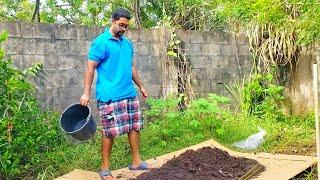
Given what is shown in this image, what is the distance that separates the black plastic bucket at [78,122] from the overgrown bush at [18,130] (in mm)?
259

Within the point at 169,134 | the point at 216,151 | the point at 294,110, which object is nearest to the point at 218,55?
the point at 294,110

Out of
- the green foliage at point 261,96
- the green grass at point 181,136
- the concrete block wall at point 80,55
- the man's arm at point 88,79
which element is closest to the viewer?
the man's arm at point 88,79

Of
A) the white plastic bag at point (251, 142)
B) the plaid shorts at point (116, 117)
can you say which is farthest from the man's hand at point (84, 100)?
the white plastic bag at point (251, 142)

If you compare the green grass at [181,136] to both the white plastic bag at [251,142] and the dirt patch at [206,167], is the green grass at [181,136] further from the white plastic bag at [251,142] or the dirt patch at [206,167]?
the dirt patch at [206,167]

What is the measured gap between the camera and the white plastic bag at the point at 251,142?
5.38m

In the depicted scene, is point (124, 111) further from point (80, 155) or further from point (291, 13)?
point (291, 13)

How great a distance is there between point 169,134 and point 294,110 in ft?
9.46

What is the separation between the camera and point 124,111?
4148 millimetres

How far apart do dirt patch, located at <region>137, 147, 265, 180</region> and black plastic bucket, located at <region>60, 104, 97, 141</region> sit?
1.79ft

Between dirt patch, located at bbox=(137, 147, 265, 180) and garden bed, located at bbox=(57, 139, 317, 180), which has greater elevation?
dirt patch, located at bbox=(137, 147, 265, 180)

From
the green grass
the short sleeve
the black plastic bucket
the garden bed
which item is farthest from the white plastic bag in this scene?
the short sleeve

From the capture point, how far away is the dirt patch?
3.81 m

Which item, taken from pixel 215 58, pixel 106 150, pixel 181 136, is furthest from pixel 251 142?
pixel 106 150

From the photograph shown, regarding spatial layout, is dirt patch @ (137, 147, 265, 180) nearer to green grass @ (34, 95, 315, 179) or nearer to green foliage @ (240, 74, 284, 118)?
green grass @ (34, 95, 315, 179)
